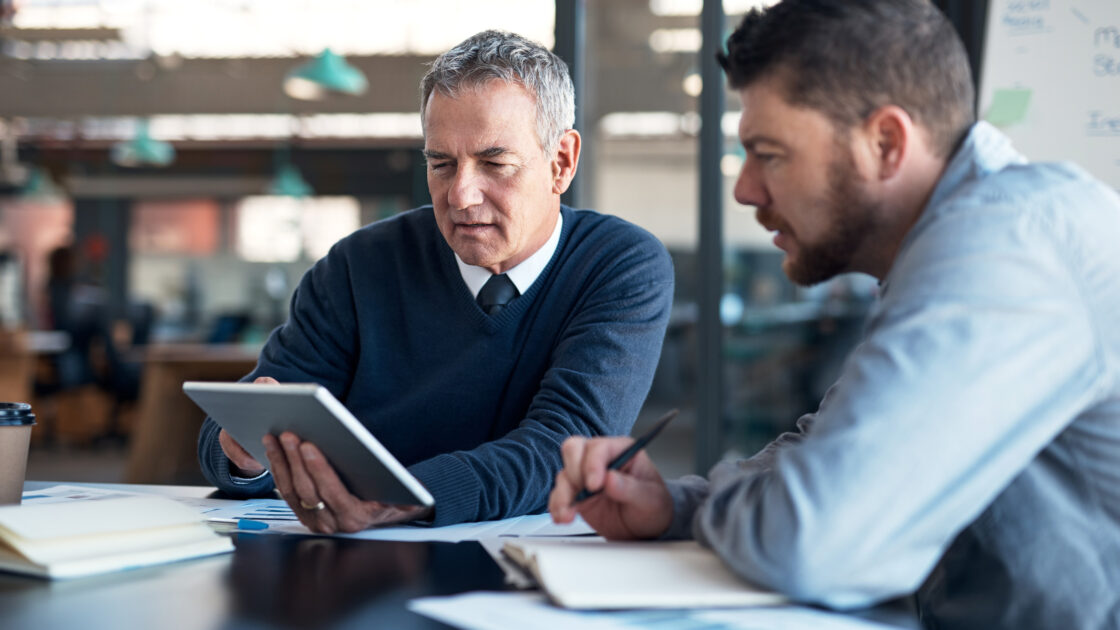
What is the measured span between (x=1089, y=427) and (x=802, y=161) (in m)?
Result: 0.35

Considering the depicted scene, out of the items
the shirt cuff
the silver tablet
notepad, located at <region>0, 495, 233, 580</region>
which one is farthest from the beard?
notepad, located at <region>0, 495, 233, 580</region>

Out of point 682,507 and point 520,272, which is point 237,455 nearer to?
point 520,272

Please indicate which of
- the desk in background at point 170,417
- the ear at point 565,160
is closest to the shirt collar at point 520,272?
the ear at point 565,160

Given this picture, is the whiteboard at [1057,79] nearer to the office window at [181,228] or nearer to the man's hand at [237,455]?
the man's hand at [237,455]

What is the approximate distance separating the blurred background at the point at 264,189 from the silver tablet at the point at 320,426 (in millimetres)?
431

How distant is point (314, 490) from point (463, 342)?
1.95 feet

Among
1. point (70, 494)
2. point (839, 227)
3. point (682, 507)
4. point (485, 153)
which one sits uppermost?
point (485, 153)

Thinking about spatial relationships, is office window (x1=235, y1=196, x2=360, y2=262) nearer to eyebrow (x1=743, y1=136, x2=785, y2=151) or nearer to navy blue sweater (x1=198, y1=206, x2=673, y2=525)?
navy blue sweater (x1=198, y1=206, x2=673, y2=525)

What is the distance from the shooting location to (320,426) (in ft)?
3.56

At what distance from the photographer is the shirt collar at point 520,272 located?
1763 millimetres

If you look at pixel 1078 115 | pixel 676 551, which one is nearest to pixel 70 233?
pixel 1078 115

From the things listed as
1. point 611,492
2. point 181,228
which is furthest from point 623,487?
point 181,228

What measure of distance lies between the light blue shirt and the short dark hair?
0.30 ft

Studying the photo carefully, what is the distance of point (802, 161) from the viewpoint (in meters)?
0.99
